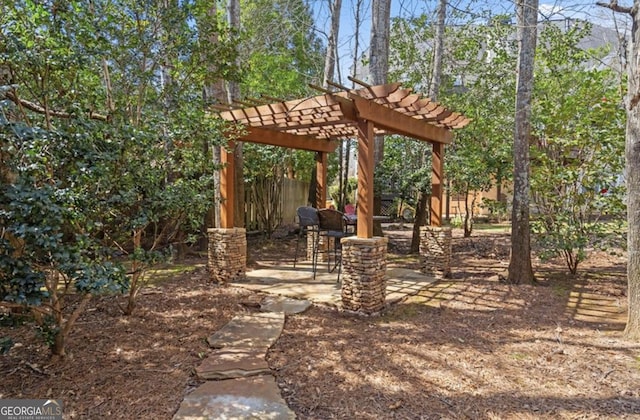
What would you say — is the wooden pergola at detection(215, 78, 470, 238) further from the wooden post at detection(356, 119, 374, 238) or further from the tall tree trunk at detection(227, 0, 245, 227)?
the tall tree trunk at detection(227, 0, 245, 227)

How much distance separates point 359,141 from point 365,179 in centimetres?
44

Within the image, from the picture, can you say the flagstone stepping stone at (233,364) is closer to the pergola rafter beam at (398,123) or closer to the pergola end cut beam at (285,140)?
the pergola rafter beam at (398,123)

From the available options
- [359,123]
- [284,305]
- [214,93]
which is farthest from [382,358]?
[214,93]

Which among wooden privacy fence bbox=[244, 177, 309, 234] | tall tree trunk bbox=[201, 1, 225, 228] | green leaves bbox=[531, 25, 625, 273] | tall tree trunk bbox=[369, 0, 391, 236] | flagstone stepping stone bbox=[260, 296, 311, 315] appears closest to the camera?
flagstone stepping stone bbox=[260, 296, 311, 315]

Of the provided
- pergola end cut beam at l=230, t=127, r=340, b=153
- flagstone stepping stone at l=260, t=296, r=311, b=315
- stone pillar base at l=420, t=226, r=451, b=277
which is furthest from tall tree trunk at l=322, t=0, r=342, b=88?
flagstone stepping stone at l=260, t=296, r=311, b=315

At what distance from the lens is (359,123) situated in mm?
4219

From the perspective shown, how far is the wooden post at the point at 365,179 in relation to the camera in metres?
4.21

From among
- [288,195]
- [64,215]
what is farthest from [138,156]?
[288,195]

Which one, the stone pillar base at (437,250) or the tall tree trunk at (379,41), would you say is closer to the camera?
the stone pillar base at (437,250)

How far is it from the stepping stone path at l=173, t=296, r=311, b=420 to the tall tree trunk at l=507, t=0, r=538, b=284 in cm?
353

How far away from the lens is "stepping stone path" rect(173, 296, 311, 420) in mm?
2266

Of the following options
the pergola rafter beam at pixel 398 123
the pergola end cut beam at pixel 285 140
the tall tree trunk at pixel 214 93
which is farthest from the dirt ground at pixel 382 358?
the pergola end cut beam at pixel 285 140
